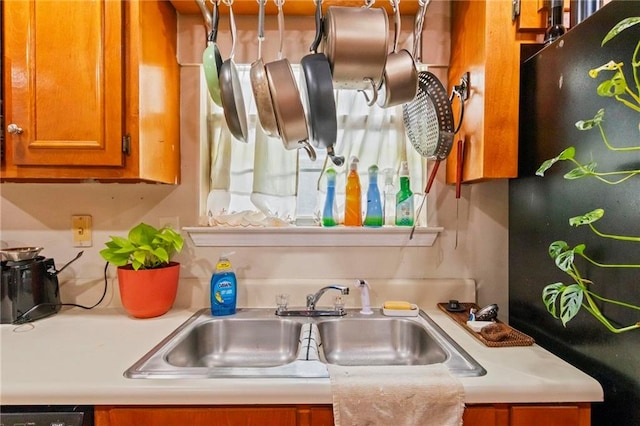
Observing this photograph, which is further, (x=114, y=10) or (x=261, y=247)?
(x=261, y=247)

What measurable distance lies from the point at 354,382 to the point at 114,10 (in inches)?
50.0

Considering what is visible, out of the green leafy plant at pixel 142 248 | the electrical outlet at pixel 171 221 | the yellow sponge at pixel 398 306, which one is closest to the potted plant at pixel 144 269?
the green leafy plant at pixel 142 248

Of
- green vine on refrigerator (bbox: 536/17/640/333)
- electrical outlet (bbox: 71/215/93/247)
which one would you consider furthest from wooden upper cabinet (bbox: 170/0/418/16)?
electrical outlet (bbox: 71/215/93/247)

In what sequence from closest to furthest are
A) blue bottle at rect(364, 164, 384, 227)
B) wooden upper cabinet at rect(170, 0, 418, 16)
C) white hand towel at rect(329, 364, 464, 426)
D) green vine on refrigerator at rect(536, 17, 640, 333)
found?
green vine on refrigerator at rect(536, 17, 640, 333), white hand towel at rect(329, 364, 464, 426), wooden upper cabinet at rect(170, 0, 418, 16), blue bottle at rect(364, 164, 384, 227)

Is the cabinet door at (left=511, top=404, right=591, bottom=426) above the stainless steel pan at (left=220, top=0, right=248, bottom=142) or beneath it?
beneath

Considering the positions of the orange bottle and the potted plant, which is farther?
the orange bottle

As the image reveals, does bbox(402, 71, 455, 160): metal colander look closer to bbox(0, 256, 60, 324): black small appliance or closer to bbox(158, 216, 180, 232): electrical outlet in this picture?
bbox(158, 216, 180, 232): electrical outlet

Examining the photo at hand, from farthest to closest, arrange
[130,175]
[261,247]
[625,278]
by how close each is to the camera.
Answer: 1. [261,247]
2. [130,175]
3. [625,278]

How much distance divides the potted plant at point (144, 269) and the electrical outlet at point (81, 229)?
0.27 m

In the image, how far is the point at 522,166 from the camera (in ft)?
3.81

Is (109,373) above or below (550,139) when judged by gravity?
below

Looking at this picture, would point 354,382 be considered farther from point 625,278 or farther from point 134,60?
point 134,60

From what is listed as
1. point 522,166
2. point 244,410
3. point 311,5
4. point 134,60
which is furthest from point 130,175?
point 522,166

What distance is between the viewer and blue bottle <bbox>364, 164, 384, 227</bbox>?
1.39 m
